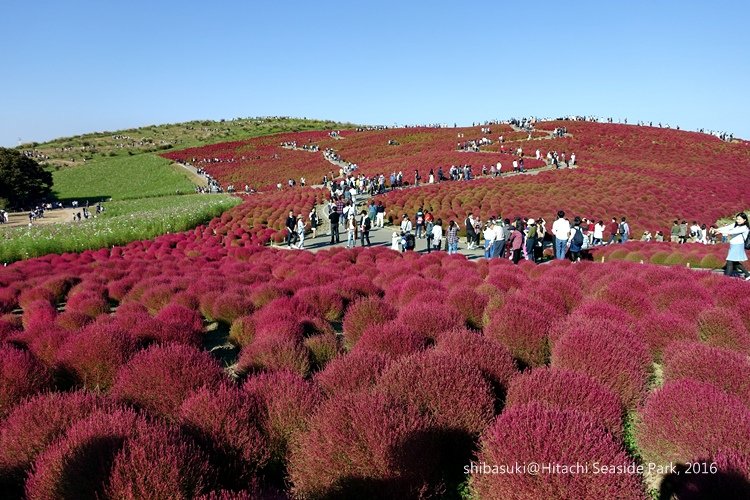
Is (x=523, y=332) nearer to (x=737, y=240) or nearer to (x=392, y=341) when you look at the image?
(x=392, y=341)

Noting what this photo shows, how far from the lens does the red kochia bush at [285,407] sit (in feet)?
12.0

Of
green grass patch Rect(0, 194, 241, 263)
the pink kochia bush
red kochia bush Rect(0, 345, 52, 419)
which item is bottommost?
green grass patch Rect(0, 194, 241, 263)

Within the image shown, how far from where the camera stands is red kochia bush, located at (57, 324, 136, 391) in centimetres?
528

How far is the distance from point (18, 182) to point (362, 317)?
63173mm

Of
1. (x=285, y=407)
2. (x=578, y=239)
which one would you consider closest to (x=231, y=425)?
(x=285, y=407)

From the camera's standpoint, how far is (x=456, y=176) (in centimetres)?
4025

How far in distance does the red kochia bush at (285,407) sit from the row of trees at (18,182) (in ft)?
207

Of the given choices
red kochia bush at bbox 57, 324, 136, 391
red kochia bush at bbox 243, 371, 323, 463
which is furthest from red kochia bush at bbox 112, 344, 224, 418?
red kochia bush at bbox 57, 324, 136, 391

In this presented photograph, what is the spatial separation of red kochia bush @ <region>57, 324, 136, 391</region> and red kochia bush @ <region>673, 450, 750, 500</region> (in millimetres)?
5513

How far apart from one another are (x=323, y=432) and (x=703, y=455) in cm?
271

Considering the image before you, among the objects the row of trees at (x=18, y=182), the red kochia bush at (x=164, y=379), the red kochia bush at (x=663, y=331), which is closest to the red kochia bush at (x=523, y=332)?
the red kochia bush at (x=663, y=331)

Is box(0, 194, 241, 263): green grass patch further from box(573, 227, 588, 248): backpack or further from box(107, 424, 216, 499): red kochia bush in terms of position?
box(573, 227, 588, 248): backpack

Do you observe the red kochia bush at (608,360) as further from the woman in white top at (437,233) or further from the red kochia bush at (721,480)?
the woman in white top at (437,233)

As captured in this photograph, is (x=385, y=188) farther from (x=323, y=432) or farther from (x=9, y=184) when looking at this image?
(x=9, y=184)
